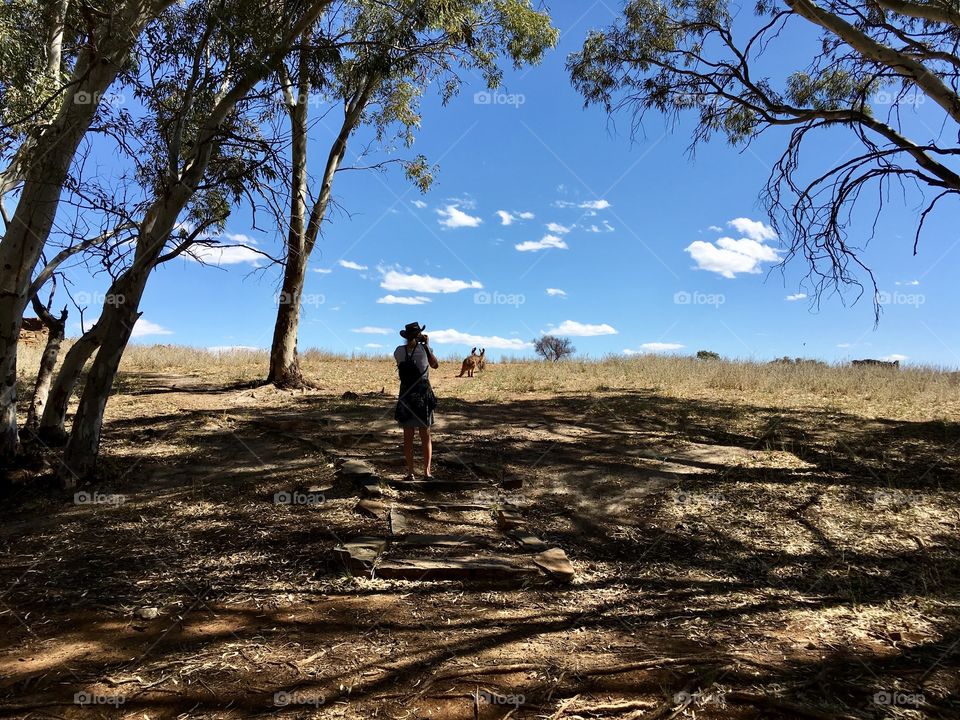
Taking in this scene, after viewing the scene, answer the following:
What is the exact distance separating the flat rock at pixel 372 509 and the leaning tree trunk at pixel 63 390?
13.8 ft

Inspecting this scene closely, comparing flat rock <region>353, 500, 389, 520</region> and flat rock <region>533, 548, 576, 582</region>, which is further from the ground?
flat rock <region>353, 500, 389, 520</region>

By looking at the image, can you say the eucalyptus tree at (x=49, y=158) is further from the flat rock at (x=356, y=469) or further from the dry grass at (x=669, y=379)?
the dry grass at (x=669, y=379)

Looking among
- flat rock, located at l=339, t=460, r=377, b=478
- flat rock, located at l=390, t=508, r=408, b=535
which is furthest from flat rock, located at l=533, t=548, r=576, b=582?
flat rock, located at l=339, t=460, r=377, b=478

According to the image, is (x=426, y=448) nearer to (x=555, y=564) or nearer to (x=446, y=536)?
(x=446, y=536)

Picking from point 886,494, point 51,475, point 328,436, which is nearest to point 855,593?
point 886,494

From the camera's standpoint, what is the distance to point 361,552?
498cm

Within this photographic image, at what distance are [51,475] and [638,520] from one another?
702 centimetres

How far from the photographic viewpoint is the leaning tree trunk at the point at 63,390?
742cm

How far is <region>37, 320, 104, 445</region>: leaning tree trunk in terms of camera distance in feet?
24.3

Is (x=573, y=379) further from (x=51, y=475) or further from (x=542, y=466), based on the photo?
(x=51, y=475)

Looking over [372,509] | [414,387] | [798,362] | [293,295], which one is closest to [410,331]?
[414,387]

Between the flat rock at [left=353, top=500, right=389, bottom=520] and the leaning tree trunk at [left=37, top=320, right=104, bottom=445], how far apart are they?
422 cm

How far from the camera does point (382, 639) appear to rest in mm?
3754

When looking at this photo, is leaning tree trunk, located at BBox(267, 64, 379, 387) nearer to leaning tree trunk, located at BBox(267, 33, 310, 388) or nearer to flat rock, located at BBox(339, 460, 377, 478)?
leaning tree trunk, located at BBox(267, 33, 310, 388)
